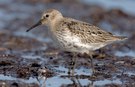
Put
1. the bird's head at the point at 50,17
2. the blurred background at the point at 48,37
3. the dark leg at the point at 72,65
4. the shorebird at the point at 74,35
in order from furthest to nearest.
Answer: the bird's head at the point at 50,17 → the dark leg at the point at 72,65 → the shorebird at the point at 74,35 → the blurred background at the point at 48,37

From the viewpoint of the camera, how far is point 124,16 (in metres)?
17.2

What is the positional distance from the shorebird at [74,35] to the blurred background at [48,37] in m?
0.54

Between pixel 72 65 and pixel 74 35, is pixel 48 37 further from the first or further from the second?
pixel 74 35

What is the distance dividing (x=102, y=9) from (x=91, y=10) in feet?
1.21

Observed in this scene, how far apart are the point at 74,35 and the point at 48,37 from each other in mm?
4036

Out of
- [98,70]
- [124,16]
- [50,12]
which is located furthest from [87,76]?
[124,16]

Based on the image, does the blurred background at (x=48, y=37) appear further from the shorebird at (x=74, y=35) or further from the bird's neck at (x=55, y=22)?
the bird's neck at (x=55, y=22)

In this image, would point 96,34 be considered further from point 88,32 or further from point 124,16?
point 124,16

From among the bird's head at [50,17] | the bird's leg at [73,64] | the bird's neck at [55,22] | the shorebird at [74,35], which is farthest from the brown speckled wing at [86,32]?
the bird's leg at [73,64]

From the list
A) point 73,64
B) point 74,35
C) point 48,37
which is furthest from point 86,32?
point 48,37

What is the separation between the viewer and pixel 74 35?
1093 centimetres

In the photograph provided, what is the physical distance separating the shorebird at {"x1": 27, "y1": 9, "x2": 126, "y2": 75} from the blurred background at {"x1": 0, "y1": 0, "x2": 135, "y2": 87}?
1.77 ft

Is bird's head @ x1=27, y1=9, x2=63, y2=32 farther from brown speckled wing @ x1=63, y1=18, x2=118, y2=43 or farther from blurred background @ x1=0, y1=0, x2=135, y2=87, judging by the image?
blurred background @ x1=0, y1=0, x2=135, y2=87

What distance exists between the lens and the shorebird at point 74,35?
1080cm
